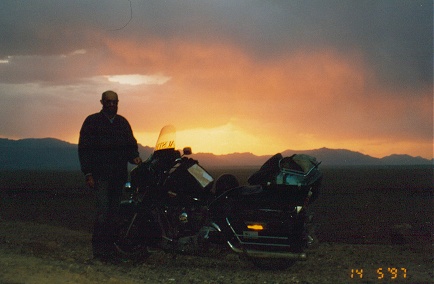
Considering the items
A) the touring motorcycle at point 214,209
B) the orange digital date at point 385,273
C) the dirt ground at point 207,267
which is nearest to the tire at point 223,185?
the touring motorcycle at point 214,209

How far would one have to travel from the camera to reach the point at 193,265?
837 cm

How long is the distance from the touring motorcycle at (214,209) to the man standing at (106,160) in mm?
238

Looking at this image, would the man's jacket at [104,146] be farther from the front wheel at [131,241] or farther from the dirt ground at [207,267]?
the dirt ground at [207,267]

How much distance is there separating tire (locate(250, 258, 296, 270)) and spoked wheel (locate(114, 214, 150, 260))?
5.10 feet

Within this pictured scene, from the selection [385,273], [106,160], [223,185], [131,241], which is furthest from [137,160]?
[385,273]

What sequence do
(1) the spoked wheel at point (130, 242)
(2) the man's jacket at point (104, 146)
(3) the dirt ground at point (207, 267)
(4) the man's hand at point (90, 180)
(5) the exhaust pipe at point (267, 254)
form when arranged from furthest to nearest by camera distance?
(2) the man's jacket at point (104, 146) < (4) the man's hand at point (90, 180) < (1) the spoked wheel at point (130, 242) < (5) the exhaust pipe at point (267, 254) < (3) the dirt ground at point (207, 267)

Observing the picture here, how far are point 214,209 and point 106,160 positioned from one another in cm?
178

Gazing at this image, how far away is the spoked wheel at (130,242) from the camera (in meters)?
8.12

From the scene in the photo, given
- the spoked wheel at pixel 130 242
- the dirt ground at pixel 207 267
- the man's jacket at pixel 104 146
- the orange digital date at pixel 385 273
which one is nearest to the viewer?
the dirt ground at pixel 207 267

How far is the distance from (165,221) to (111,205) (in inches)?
38.8

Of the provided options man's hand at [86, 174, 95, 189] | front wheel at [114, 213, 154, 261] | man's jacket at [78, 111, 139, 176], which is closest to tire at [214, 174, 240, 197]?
front wheel at [114, 213, 154, 261]

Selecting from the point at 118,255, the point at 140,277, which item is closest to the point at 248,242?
the point at 140,277

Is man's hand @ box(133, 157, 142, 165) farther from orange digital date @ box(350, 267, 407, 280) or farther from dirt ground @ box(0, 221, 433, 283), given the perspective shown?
orange digital date @ box(350, 267, 407, 280)

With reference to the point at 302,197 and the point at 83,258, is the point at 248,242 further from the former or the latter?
the point at 83,258
